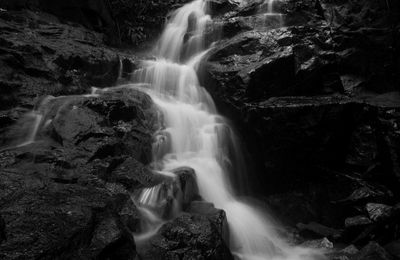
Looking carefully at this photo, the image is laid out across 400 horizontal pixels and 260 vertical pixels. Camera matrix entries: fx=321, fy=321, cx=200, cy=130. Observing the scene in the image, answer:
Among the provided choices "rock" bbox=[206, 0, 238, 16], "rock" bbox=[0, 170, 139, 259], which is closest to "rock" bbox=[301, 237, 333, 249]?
"rock" bbox=[0, 170, 139, 259]

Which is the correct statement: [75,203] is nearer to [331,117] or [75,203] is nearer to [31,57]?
[31,57]

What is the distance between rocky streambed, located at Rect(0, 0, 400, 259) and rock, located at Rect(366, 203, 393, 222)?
0.02m

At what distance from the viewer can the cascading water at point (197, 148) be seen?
22.9 ft

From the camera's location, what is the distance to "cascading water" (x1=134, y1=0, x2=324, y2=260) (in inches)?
274

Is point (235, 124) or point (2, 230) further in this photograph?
point (235, 124)

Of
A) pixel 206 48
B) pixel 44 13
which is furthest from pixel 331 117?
pixel 44 13

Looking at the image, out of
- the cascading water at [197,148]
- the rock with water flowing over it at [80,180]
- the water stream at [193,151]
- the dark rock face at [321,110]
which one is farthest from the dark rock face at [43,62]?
the dark rock face at [321,110]

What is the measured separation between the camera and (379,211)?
739 cm

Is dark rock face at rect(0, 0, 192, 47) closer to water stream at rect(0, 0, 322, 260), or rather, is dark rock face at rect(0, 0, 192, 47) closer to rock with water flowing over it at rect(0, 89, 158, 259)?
water stream at rect(0, 0, 322, 260)

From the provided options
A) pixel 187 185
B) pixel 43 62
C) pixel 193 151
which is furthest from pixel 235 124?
pixel 43 62

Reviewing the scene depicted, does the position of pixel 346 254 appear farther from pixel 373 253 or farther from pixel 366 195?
pixel 366 195

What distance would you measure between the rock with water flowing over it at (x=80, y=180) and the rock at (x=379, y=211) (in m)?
5.16

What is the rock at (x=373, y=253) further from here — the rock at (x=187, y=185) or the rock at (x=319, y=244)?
the rock at (x=187, y=185)

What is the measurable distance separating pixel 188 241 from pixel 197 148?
421 centimetres
